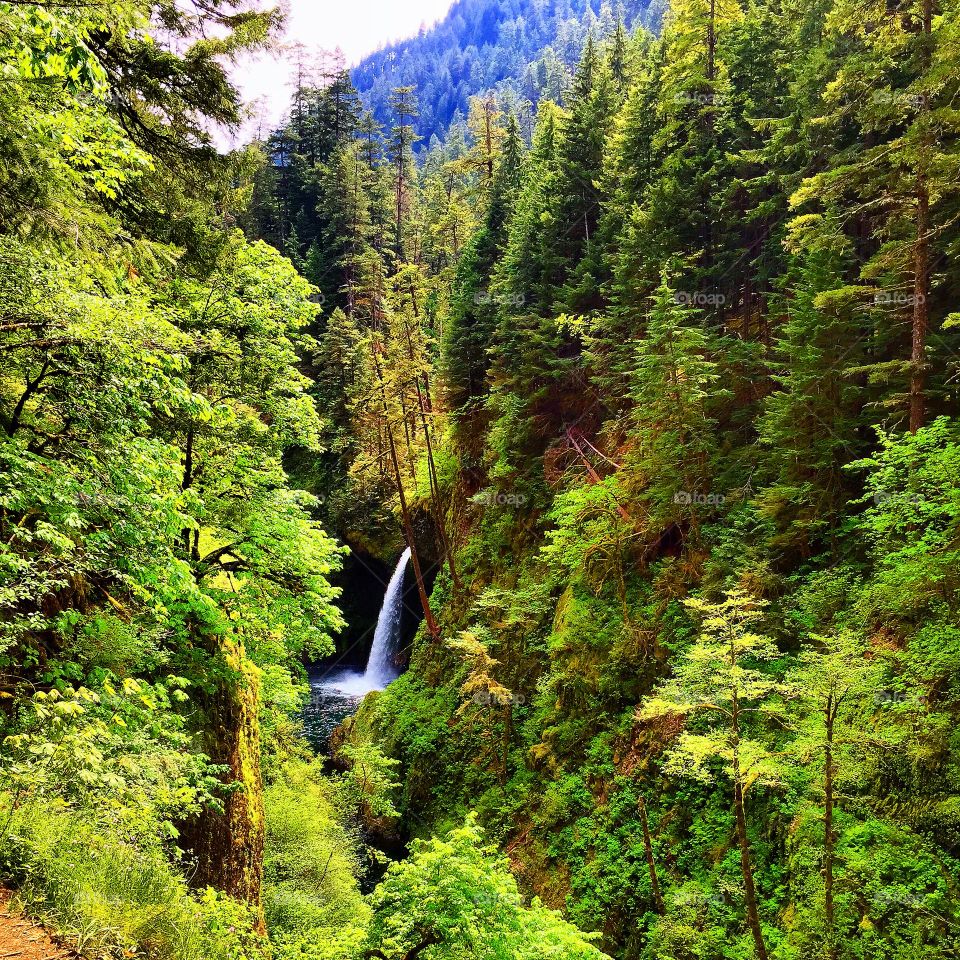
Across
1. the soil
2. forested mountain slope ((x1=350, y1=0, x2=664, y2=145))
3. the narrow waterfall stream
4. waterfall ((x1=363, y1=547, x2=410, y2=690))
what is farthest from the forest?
forested mountain slope ((x1=350, y1=0, x2=664, y2=145))

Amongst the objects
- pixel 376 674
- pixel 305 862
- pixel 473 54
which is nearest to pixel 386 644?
pixel 376 674

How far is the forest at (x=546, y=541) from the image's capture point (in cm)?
507

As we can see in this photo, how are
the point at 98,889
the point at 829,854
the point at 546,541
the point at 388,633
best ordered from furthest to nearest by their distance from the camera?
the point at 388,633
the point at 546,541
the point at 829,854
the point at 98,889

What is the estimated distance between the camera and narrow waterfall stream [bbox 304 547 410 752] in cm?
2734

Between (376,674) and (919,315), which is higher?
(919,315)

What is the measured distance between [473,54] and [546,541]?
179 metres

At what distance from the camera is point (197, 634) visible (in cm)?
873

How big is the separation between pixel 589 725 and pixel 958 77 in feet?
44.7

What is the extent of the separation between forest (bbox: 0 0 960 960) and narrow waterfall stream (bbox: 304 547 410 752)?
12.2ft

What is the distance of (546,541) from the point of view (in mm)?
19266

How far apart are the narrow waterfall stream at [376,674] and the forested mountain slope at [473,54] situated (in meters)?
102

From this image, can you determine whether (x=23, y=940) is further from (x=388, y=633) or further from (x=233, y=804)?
(x=388, y=633)

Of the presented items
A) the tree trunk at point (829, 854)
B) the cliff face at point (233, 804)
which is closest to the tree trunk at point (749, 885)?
the tree trunk at point (829, 854)

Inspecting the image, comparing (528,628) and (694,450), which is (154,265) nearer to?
(694,450)
